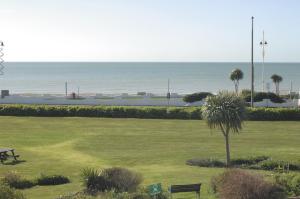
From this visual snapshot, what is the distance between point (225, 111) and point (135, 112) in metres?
21.6

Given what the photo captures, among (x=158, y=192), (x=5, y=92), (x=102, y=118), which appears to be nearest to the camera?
(x=158, y=192)

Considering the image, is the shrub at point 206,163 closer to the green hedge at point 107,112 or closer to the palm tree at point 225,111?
the palm tree at point 225,111

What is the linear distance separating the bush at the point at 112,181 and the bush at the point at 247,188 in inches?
115

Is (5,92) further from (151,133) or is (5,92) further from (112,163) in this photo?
(112,163)

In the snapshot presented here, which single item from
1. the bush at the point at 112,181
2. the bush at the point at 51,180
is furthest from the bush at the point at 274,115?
the bush at the point at 112,181

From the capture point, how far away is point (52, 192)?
789 inches

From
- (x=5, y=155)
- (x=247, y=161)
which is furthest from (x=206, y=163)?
(x=5, y=155)

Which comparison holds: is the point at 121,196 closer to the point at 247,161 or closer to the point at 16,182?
the point at 16,182

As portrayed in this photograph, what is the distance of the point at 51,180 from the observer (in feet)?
72.7

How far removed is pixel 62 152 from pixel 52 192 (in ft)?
34.9

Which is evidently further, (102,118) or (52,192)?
(102,118)

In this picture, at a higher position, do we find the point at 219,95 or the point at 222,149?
the point at 219,95

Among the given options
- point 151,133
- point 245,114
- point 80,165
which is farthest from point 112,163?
point 151,133

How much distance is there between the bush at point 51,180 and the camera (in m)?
22.0
